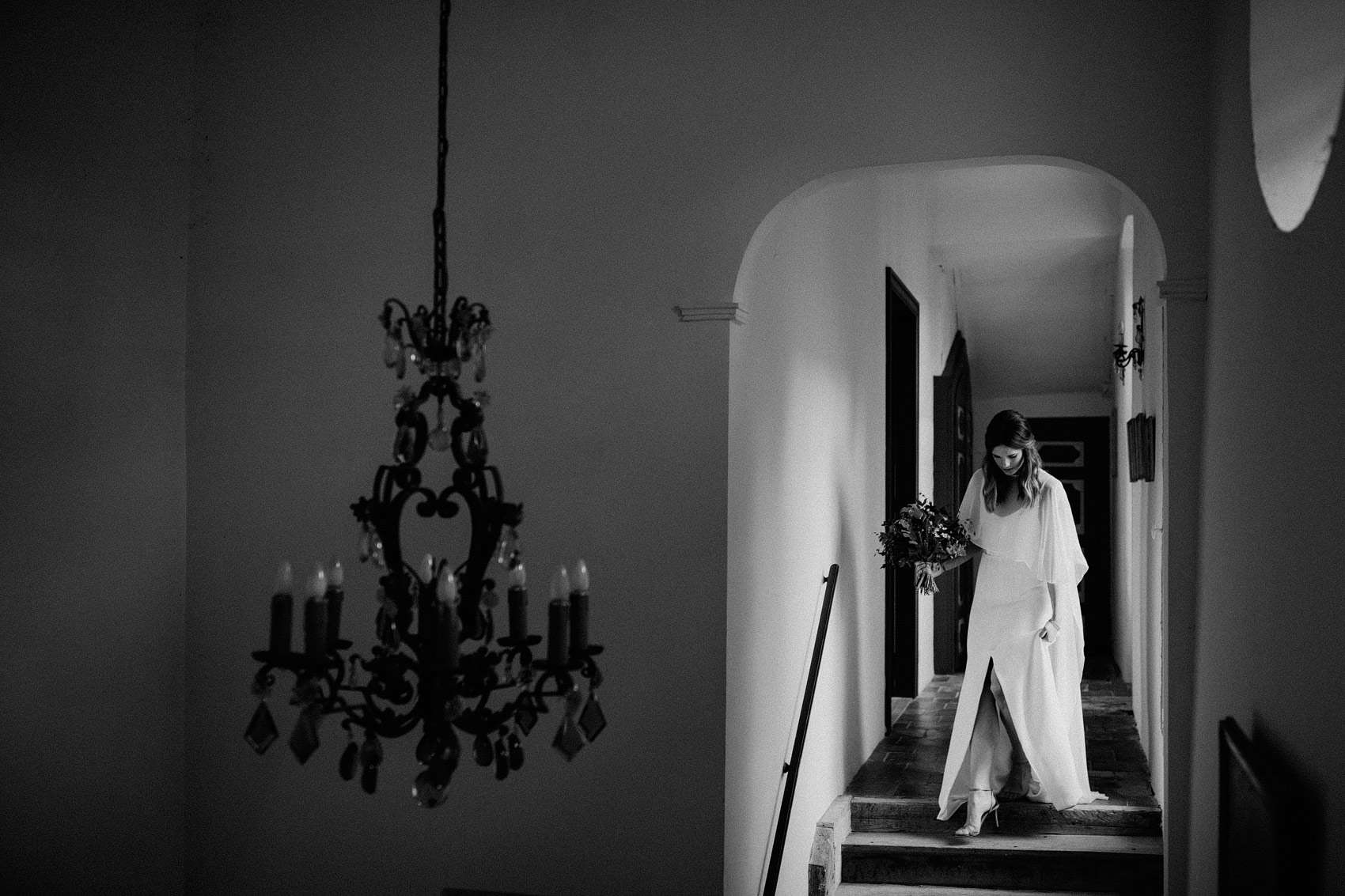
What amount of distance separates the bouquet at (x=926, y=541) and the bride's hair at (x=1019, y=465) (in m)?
0.32

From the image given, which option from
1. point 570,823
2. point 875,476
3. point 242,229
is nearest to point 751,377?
point 570,823

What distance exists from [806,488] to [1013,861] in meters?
1.94

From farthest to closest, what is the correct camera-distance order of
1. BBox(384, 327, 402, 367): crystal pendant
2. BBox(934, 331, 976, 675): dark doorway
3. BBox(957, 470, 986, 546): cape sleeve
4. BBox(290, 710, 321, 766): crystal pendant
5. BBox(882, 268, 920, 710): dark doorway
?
BBox(934, 331, 976, 675): dark doorway
BBox(882, 268, 920, 710): dark doorway
BBox(957, 470, 986, 546): cape sleeve
BBox(384, 327, 402, 367): crystal pendant
BBox(290, 710, 321, 766): crystal pendant

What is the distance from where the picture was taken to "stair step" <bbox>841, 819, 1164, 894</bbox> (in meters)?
5.48

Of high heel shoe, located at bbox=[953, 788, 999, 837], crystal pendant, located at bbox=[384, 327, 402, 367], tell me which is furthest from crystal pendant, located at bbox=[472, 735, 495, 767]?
high heel shoe, located at bbox=[953, 788, 999, 837]

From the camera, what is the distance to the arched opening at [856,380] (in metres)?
4.23

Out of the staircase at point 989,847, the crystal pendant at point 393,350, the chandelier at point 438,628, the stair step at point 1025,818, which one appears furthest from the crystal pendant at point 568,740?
the stair step at point 1025,818

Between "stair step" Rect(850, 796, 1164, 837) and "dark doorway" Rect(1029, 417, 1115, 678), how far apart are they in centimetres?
659

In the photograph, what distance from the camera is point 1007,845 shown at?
5.66 m

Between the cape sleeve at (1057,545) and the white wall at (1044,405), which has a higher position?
the white wall at (1044,405)

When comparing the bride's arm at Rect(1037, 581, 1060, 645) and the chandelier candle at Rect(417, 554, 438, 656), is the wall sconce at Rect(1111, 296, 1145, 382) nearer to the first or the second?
the bride's arm at Rect(1037, 581, 1060, 645)

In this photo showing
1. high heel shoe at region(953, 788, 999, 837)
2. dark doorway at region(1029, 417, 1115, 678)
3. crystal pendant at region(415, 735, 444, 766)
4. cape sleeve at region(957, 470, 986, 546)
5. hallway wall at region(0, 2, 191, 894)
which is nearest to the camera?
crystal pendant at region(415, 735, 444, 766)

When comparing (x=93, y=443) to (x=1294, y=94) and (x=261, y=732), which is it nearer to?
(x=261, y=732)

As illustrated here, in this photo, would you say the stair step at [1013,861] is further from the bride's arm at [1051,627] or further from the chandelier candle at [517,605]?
the chandelier candle at [517,605]
